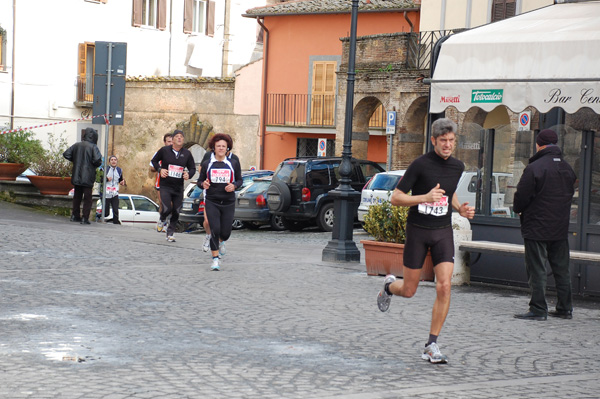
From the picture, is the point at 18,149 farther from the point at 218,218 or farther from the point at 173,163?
the point at 218,218

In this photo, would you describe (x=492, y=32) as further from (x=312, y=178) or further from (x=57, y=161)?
(x=312, y=178)

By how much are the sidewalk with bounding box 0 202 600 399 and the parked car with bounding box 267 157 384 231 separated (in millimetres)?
11367

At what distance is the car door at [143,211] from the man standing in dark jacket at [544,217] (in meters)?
23.6

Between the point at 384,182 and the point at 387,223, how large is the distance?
11.7 m

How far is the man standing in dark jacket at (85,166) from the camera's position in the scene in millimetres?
20000

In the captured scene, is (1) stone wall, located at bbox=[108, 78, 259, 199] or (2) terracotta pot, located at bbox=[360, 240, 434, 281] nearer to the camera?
(2) terracotta pot, located at bbox=[360, 240, 434, 281]

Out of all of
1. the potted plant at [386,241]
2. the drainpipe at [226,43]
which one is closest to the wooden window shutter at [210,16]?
the drainpipe at [226,43]

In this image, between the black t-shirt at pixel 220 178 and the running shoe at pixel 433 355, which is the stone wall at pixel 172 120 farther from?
the running shoe at pixel 433 355

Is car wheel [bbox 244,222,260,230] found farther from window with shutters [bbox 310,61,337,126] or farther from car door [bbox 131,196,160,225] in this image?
window with shutters [bbox 310,61,337,126]

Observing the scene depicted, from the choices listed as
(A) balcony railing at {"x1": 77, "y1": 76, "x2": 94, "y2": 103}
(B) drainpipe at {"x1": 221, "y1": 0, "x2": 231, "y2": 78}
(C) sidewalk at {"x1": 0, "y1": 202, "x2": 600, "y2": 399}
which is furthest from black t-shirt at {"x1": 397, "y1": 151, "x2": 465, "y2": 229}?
(B) drainpipe at {"x1": 221, "y1": 0, "x2": 231, "y2": 78}

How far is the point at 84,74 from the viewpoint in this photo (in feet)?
151

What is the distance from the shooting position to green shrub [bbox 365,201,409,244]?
13.3m

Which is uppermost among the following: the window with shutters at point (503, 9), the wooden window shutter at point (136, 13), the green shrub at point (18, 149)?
the wooden window shutter at point (136, 13)

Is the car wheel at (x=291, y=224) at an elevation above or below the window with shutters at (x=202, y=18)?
below
